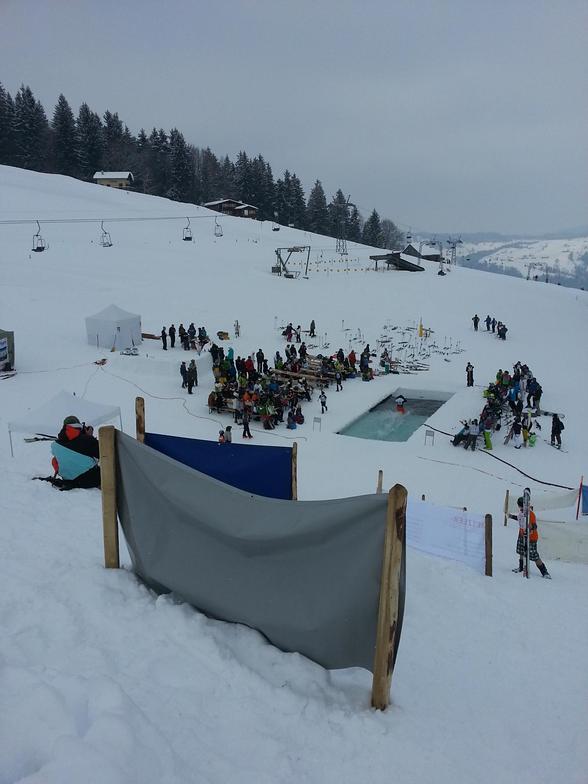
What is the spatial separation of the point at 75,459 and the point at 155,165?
7831 centimetres

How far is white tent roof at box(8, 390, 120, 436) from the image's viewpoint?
10.0m

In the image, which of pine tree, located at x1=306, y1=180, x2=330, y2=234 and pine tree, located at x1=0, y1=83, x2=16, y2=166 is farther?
pine tree, located at x1=306, y1=180, x2=330, y2=234

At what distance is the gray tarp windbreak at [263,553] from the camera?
313cm

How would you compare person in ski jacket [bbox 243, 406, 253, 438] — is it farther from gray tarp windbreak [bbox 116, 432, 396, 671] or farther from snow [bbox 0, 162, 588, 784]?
gray tarp windbreak [bbox 116, 432, 396, 671]

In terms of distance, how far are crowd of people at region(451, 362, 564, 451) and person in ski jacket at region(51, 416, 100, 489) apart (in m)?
9.66

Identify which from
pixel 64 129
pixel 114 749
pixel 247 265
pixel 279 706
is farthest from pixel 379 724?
pixel 64 129

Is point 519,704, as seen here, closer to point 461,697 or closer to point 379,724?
point 461,697

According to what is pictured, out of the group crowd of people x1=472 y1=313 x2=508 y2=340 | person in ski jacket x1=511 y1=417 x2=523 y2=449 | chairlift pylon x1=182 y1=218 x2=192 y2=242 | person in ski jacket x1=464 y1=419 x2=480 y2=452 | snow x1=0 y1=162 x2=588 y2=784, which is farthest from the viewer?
chairlift pylon x1=182 y1=218 x2=192 y2=242

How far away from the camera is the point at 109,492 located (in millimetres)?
4035

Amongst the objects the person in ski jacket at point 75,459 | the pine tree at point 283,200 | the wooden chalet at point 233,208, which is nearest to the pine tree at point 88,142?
the wooden chalet at point 233,208

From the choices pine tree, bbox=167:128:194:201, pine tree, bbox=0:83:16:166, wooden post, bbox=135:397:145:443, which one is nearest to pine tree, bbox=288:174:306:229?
pine tree, bbox=167:128:194:201

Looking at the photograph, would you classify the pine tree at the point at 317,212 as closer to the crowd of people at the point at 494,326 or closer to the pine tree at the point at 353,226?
the pine tree at the point at 353,226

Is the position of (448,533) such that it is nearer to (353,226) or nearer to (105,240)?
(105,240)

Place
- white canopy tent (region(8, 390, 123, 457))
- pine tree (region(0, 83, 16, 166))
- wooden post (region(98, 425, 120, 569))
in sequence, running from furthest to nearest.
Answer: pine tree (region(0, 83, 16, 166)) → white canopy tent (region(8, 390, 123, 457)) → wooden post (region(98, 425, 120, 569))
